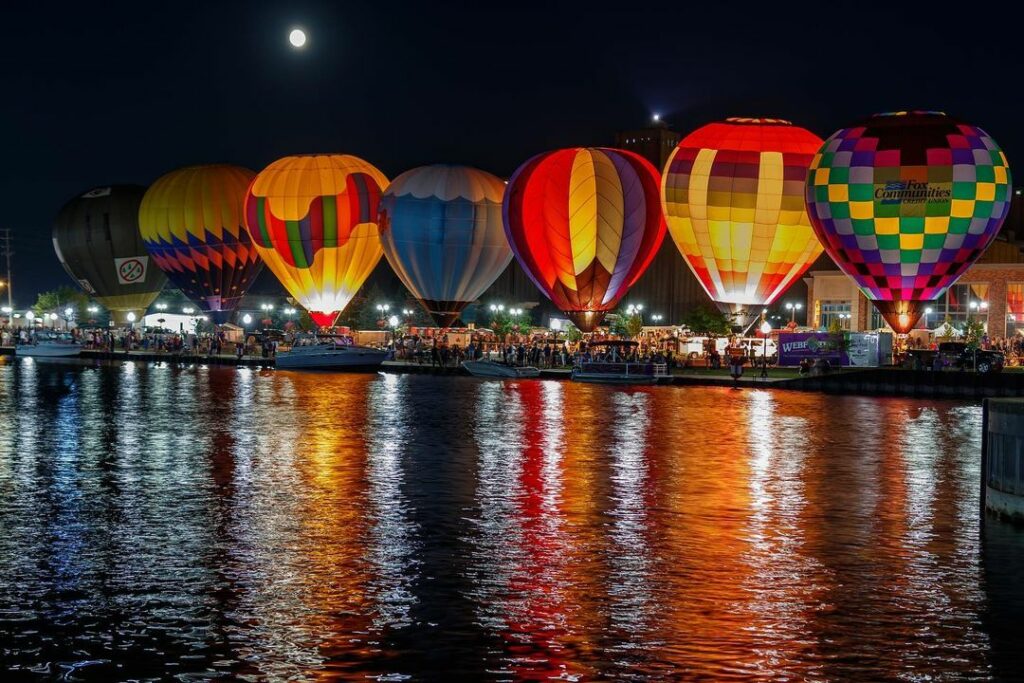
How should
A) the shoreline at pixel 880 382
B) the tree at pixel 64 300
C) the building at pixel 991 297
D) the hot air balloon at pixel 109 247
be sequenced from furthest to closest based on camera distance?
1. the tree at pixel 64 300
2. the hot air balloon at pixel 109 247
3. the building at pixel 991 297
4. the shoreline at pixel 880 382

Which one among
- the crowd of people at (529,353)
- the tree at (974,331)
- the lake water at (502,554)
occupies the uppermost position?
the tree at (974,331)

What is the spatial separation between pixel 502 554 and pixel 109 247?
250 feet

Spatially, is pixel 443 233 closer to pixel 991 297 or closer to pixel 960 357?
pixel 960 357

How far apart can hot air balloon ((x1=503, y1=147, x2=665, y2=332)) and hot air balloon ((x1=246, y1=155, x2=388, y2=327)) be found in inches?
458

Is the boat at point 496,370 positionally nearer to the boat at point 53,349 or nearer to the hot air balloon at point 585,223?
the hot air balloon at point 585,223

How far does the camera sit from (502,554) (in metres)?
20.4

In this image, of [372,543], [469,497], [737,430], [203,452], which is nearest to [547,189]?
[737,430]

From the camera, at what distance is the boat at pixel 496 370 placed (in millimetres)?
64875

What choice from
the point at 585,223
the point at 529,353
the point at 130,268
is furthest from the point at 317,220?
the point at 130,268

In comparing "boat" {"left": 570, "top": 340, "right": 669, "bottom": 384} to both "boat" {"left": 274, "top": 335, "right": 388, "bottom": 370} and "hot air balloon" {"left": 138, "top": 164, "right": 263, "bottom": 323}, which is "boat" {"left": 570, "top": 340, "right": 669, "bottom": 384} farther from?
"hot air balloon" {"left": 138, "top": 164, "right": 263, "bottom": 323}

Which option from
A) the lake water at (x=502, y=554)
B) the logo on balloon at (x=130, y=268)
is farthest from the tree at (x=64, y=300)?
the lake water at (x=502, y=554)

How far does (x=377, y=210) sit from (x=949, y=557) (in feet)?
184

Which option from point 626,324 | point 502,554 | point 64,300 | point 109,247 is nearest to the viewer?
point 502,554

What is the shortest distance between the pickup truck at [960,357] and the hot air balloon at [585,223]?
1268 cm
